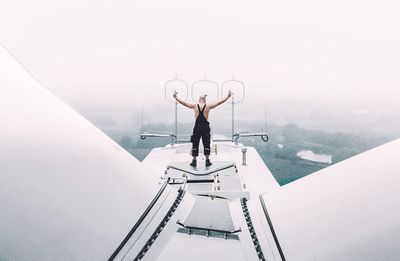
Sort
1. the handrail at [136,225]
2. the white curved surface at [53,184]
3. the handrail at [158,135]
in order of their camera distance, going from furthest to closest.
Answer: the handrail at [158,135] < the handrail at [136,225] < the white curved surface at [53,184]

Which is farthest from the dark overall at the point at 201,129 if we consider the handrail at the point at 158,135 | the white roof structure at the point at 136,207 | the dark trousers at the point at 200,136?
the handrail at the point at 158,135

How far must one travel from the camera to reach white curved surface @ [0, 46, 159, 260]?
1126mm

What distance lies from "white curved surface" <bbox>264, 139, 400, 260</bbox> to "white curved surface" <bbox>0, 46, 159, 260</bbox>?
0.83 meters

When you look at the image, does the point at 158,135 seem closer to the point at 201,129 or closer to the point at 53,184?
the point at 201,129

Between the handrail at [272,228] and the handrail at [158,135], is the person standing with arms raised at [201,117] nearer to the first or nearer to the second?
the handrail at [272,228]

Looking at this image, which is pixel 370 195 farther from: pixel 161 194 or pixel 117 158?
pixel 117 158

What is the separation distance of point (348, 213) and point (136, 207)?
1073 millimetres

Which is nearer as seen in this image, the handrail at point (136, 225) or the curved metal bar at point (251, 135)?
the handrail at point (136, 225)

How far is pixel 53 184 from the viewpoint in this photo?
49.1 inches

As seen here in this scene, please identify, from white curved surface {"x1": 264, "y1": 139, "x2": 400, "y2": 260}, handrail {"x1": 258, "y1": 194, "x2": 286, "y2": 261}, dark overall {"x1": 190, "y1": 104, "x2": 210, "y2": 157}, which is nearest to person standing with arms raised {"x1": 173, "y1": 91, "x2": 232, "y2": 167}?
dark overall {"x1": 190, "y1": 104, "x2": 210, "y2": 157}

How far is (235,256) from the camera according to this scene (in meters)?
1.39

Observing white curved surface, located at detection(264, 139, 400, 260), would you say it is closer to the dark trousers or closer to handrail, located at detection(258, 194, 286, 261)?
handrail, located at detection(258, 194, 286, 261)

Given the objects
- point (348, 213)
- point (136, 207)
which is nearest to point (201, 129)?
point (136, 207)

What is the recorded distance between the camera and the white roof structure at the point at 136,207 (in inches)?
45.0
